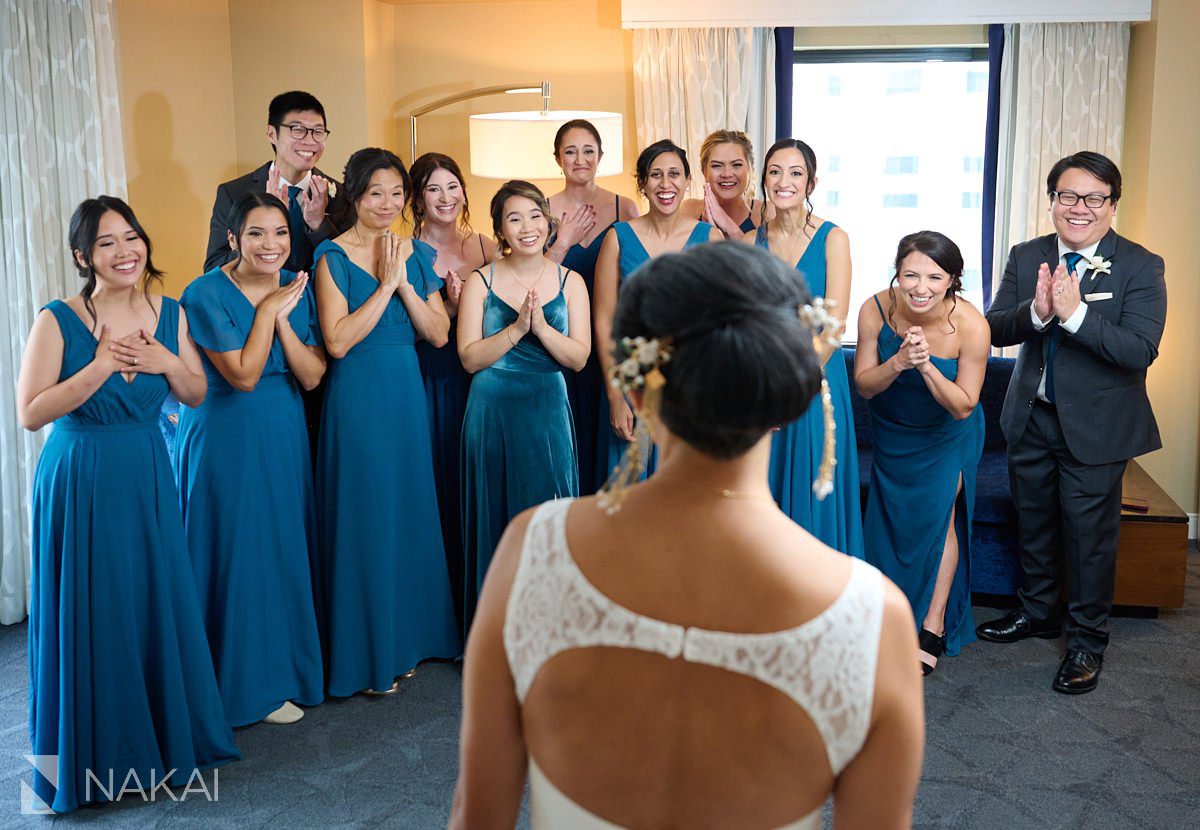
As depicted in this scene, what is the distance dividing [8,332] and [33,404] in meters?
1.57

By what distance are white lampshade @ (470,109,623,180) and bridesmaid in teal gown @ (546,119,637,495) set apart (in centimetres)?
88

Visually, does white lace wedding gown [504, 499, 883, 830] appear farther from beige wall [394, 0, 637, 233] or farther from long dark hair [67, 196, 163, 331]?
beige wall [394, 0, 637, 233]

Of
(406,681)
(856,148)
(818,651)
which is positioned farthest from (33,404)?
(856,148)

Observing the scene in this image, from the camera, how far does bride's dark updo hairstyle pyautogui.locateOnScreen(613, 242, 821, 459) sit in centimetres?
118

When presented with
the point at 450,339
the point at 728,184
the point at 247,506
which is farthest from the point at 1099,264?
the point at 247,506

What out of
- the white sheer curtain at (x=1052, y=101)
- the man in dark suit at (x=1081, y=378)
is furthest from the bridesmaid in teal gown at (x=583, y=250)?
the white sheer curtain at (x=1052, y=101)

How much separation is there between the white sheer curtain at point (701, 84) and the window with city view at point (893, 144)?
386 mm

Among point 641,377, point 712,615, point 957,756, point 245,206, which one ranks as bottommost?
point 957,756

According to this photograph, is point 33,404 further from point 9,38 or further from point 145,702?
point 9,38

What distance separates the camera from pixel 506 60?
6.34 metres

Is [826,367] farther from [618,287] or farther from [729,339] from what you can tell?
[729,339]

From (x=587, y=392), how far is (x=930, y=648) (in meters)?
1.47

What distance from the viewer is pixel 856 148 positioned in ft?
20.9

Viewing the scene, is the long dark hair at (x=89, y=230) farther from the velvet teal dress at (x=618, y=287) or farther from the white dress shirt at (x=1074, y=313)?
the white dress shirt at (x=1074, y=313)
